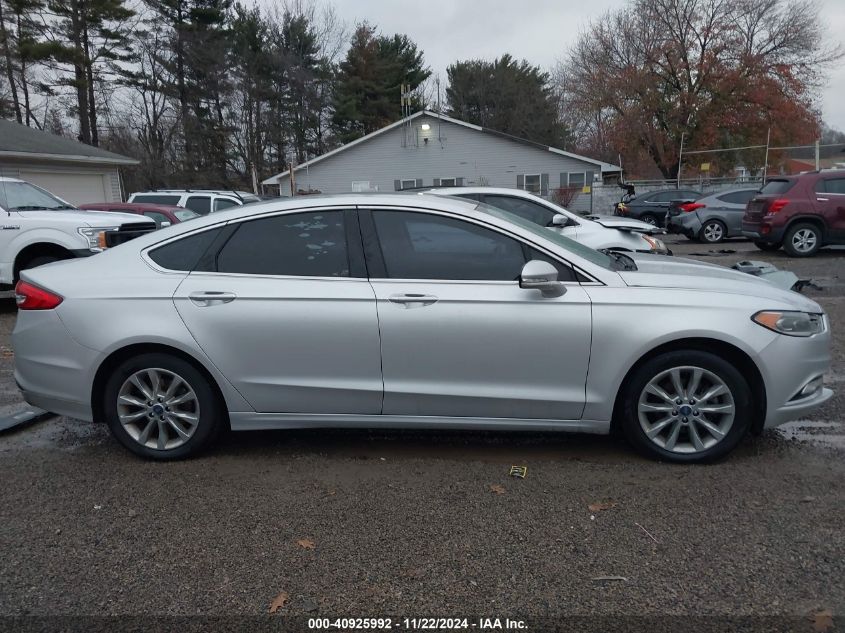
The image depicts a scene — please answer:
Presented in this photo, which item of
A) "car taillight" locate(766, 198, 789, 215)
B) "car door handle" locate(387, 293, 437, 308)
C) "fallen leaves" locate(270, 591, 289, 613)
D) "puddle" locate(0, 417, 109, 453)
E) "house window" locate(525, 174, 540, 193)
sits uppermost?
"house window" locate(525, 174, 540, 193)

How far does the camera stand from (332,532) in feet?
10.1

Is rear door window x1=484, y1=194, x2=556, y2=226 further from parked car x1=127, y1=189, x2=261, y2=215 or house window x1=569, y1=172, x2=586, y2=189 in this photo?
house window x1=569, y1=172, x2=586, y2=189

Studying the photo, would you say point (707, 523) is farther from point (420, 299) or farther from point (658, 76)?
point (658, 76)

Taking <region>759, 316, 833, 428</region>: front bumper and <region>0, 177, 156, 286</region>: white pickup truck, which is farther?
<region>0, 177, 156, 286</region>: white pickup truck

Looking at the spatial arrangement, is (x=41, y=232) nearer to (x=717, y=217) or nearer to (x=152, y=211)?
(x=152, y=211)

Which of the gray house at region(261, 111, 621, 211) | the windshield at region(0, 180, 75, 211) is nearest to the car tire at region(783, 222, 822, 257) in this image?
the windshield at region(0, 180, 75, 211)

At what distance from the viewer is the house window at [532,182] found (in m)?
33.1

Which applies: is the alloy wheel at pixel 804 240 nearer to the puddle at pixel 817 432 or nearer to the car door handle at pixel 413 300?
the puddle at pixel 817 432

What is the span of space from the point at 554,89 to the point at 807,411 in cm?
5426

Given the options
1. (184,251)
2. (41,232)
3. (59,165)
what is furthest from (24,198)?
(59,165)

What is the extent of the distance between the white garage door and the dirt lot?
20.1m

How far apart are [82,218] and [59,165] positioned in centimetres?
1545

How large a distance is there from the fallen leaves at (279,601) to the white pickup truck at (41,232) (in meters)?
7.02

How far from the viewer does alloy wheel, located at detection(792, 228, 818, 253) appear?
41.5 feet
